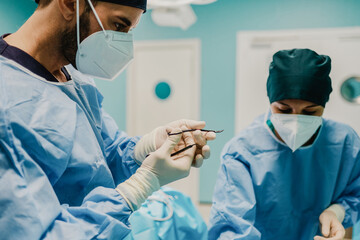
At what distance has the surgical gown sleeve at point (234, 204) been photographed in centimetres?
123

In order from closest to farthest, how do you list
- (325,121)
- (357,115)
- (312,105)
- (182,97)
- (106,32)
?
(106,32)
(312,105)
(325,121)
(357,115)
(182,97)

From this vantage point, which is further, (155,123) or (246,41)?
(155,123)

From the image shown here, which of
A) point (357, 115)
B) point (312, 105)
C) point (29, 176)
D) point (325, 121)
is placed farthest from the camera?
point (357, 115)

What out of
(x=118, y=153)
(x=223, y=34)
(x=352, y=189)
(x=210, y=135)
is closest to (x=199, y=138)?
(x=210, y=135)

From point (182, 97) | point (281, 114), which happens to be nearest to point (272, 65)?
point (281, 114)

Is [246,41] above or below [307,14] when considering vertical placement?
below

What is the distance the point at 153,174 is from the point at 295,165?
2.49 feet

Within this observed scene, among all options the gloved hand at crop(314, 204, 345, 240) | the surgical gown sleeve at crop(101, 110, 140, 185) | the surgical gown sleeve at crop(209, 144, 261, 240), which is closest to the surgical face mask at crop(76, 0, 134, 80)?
the surgical gown sleeve at crop(101, 110, 140, 185)

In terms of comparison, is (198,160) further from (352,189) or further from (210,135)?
(352,189)

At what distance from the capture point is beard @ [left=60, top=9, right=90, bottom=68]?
1.00 meters

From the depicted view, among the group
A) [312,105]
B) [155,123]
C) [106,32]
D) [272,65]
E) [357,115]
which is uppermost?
[106,32]

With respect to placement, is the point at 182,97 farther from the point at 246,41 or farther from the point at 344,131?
the point at 344,131

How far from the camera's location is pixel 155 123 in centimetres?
368

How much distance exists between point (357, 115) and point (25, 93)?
9.58ft
